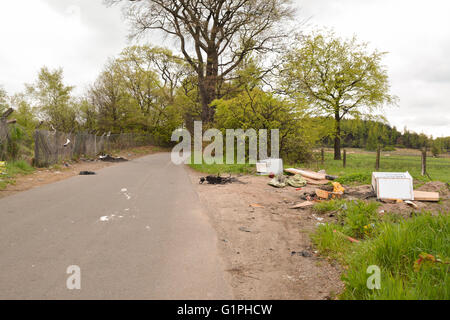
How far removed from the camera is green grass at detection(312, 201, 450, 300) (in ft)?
8.71

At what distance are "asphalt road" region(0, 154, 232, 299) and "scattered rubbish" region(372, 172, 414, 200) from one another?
4.50 metres

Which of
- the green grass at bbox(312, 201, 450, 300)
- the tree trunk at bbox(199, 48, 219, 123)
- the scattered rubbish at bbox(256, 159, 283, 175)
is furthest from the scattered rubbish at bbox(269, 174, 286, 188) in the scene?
Answer: the tree trunk at bbox(199, 48, 219, 123)

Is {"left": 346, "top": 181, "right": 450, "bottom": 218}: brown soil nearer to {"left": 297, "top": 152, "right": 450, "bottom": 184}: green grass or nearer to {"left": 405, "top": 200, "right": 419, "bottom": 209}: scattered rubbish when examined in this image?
{"left": 405, "top": 200, "right": 419, "bottom": 209}: scattered rubbish

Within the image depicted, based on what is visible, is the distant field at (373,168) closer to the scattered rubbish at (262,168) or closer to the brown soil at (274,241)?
the brown soil at (274,241)

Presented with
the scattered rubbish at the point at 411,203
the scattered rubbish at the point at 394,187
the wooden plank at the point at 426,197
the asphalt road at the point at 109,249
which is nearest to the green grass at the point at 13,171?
the asphalt road at the point at 109,249

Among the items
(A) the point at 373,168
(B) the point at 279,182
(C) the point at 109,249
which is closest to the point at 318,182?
(B) the point at 279,182

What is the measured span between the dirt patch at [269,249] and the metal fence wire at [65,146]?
1007 centimetres

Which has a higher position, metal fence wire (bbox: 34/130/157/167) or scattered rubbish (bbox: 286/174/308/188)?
metal fence wire (bbox: 34/130/157/167)

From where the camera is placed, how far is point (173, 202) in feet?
24.3

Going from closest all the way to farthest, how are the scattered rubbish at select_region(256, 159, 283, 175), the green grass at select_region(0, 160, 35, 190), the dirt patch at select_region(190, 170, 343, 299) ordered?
the dirt patch at select_region(190, 170, 343, 299)
the green grass at select_region(0, 160, 35, 190)
the scattered rubbish at select_region(256, 159, 283, 175)

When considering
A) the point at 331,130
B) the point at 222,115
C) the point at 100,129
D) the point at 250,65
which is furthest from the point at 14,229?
the point at 100,129

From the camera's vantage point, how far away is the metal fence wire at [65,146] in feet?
45.4

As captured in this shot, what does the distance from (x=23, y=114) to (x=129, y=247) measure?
147 ft
